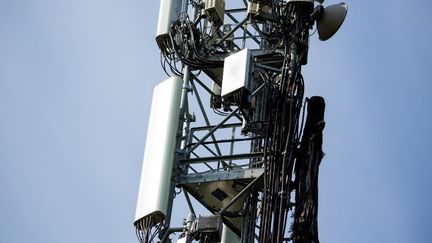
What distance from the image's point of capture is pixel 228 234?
43.7 m

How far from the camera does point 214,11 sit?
44812 millimetres

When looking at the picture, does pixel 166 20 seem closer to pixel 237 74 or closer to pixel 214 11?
pixel 214 11

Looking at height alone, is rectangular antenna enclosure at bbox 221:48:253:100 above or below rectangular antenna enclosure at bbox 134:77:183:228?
above

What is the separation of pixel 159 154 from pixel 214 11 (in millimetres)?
4897

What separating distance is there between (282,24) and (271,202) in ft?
17.7

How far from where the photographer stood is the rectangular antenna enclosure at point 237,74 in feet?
137

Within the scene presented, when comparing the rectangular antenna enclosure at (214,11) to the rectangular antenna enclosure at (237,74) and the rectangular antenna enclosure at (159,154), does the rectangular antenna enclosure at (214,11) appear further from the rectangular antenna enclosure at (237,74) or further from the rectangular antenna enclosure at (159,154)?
the rectangular antenna enclosure at (237,74)

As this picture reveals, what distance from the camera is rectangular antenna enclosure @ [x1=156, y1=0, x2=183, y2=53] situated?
4453cm

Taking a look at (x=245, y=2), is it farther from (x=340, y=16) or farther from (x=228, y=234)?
(x=228, y=234)

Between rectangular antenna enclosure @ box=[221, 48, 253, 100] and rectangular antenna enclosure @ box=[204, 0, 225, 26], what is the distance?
2687 mm

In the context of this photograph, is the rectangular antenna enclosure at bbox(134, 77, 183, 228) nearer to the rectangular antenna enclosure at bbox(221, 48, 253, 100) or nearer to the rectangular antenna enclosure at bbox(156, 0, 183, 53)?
the rectangular antenna enclosure at bbox(156, 0, 183, 53)

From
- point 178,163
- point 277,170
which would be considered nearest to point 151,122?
point 178,163

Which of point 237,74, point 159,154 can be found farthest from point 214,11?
point 159,154

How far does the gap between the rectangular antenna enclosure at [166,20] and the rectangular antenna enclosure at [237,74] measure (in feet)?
9.25
